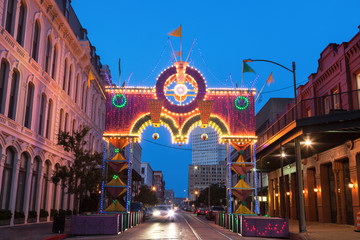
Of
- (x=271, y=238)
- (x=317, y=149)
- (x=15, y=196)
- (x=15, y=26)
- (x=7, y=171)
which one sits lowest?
(x=271, y=238)

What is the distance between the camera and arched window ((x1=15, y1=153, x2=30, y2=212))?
24.1 metres

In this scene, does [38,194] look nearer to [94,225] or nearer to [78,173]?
[78,173]

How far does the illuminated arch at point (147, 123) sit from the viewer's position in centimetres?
2847

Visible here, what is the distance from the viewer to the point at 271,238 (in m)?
19.8

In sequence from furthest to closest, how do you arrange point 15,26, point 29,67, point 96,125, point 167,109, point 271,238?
point 96,125 → point 167,109 → point 29,67 → point 15,26 → point 271,238

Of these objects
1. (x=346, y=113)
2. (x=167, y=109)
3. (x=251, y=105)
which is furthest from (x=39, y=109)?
(x=346, y=113)

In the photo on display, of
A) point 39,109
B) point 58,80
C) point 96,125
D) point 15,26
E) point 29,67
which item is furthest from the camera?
point 96,125

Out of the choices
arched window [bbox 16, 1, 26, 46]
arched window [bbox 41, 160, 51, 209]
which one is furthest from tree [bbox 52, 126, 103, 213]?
arched window [bbox 16, 1, 26, 46]

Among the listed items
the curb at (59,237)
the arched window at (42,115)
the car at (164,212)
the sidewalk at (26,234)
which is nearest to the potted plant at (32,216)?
the sidewalk at (26,234)

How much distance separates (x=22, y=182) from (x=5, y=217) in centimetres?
367

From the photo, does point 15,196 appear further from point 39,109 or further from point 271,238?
point 271,238

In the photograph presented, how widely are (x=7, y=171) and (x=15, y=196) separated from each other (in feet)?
5.56

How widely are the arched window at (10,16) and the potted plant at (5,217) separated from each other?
10115 millimetres

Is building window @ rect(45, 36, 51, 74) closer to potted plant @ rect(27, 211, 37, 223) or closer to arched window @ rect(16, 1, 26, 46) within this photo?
arched window @ rect(16, 1, 26, 46)
